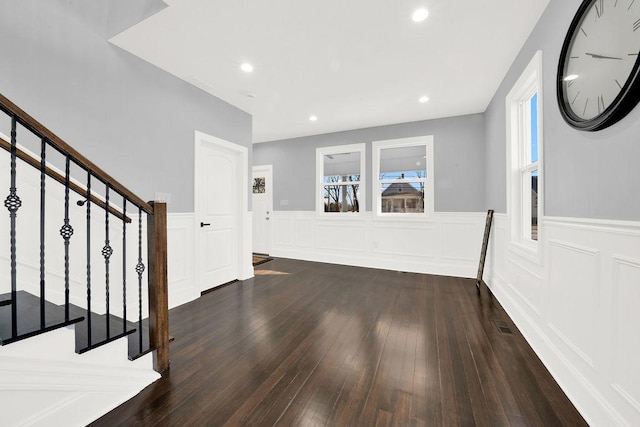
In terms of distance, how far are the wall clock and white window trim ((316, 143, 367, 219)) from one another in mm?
3503

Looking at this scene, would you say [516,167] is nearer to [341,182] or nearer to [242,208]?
[341,182]

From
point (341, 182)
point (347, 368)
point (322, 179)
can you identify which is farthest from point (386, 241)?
point (347, 368)

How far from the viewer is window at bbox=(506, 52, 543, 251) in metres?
2.76

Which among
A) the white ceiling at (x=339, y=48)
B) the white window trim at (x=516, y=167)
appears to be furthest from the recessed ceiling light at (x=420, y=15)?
the white window trim at (x=516, y=167)

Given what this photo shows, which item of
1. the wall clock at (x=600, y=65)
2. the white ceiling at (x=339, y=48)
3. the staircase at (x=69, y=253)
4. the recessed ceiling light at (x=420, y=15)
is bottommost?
the staircase at (x=69, y=253)

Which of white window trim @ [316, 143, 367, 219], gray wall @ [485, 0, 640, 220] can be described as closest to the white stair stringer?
gray wall @ [485, 0, 640, 220]

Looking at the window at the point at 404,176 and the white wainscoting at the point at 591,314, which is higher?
the window at the point at 404,176

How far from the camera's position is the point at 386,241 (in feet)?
16.5

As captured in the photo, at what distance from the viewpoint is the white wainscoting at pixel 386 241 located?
443 cm

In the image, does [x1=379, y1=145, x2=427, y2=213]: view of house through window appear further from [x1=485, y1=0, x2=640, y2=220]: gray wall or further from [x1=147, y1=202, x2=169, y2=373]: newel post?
[x1=147, y1=202, x2=169, y2=373]: newel post

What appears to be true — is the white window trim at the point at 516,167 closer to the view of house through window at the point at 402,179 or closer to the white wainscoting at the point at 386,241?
the white wainscoting at the point at 386,241

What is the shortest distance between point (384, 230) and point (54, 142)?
4566mm

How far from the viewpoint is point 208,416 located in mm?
1465

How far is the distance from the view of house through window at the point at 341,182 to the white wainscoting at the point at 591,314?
3.49 m
